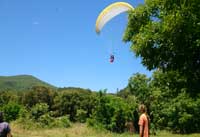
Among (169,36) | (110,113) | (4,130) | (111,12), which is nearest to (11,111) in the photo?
(110,113)

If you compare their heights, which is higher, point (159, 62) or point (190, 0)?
point (190, 0)

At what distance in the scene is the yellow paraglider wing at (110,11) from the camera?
95.6 feet

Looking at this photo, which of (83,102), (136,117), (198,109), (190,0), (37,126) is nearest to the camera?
(190,0)

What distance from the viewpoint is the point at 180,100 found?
6875 centimetres

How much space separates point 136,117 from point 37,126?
2208cm

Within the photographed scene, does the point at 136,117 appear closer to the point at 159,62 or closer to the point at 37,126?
the point at 37,126

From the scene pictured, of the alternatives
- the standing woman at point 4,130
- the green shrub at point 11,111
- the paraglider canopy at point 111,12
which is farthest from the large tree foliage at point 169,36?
the green shrub at point 11,111

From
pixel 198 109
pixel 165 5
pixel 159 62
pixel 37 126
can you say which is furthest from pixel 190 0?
pixel 198 109

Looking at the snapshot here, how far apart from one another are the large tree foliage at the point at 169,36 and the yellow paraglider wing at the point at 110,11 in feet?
5.18

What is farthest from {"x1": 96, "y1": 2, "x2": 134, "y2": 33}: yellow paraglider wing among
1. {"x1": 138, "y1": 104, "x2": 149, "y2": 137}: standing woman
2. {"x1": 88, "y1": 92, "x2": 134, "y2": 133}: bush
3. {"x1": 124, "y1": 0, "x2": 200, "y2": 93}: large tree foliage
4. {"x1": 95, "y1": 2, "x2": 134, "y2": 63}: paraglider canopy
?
{"x1": 88, "y1": 92, "x2": 134, "y2": 133}: bush

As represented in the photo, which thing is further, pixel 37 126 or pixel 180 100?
pixel 180 100

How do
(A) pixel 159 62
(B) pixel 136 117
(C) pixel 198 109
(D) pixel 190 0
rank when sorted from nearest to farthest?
(D) pixel 190 0 → (A) pixel 159 62 → (C) pixel 198 109 → (B) pixel 136 117

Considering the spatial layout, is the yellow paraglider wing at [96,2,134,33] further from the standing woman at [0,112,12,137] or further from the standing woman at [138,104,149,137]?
the standing woman at [0,112,12,137]

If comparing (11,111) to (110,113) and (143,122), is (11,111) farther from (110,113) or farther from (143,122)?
(143,122)
